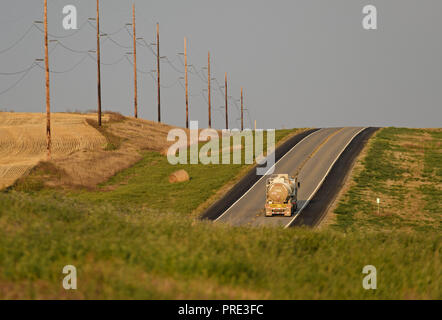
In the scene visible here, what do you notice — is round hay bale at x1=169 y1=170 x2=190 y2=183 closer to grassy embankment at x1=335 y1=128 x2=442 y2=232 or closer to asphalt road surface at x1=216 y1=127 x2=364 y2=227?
asphalt road surface at x1=216 y1=127 x2=364 y2=227

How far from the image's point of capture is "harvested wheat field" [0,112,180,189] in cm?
5485

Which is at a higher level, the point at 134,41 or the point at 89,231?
the point at 134,41

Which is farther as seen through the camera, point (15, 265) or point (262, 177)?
→ point (262, 177)

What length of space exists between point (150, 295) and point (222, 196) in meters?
39.1

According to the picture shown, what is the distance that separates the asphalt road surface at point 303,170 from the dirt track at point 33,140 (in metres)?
20.5

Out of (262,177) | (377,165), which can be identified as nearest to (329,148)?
(377,165)

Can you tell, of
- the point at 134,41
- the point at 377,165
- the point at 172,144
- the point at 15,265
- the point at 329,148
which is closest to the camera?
the point at 15,265

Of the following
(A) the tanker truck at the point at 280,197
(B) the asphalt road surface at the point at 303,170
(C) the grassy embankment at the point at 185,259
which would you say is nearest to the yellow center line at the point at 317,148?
(B) the asphalt road surface at the point at 303,170

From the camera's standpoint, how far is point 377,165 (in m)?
59.8

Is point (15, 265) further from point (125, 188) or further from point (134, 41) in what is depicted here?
point (134, 41)

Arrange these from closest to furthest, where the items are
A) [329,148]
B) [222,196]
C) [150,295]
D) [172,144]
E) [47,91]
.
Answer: [150,295] → [222,196] → [47,91] → [329,148] → [172,144]

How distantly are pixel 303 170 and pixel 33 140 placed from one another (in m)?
32.2

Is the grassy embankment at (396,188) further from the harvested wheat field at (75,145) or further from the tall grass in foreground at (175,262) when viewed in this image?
the harvested wheat field at (75,145)

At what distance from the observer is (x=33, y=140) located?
67.0m
